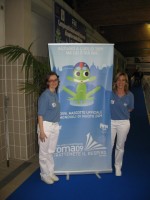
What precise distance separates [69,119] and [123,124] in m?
0.70

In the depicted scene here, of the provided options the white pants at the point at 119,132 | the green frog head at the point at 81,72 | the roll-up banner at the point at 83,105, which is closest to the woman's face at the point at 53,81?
the roll-up banner at the point at 83,105

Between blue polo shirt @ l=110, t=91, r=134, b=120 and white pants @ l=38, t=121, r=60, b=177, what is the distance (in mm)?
764

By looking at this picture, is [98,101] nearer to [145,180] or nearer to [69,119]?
[69,119]

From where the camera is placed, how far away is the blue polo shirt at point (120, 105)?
319 centimetres

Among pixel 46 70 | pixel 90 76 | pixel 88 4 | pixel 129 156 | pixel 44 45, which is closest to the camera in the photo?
pixel 90 76

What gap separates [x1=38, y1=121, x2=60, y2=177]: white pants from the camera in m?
2.94

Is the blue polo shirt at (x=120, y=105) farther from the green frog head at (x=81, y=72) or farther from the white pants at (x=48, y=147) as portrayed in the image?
the white pants at (x=48, y=147)

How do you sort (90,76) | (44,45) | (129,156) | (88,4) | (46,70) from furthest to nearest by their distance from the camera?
(88,4), (44,45), (129,156), (46,70), (90,76)

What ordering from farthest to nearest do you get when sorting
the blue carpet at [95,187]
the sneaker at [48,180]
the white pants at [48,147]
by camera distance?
the sneaker at [48,180]
the white pants at [48,147]
the blue carpet at [95,187]

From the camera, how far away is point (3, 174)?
336cm

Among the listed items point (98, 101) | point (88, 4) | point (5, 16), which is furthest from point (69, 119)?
point (88, 4)

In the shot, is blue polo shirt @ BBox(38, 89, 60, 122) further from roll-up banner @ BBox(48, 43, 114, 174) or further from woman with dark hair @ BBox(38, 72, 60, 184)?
roll-up banner @ BBox(48, 43, 114, 174)

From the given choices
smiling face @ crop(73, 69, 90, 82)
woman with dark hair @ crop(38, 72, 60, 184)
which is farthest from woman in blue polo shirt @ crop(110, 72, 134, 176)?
woman with dark hair @ crop(38, 72, 60, 184)

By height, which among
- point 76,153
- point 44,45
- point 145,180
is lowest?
point 145,180
